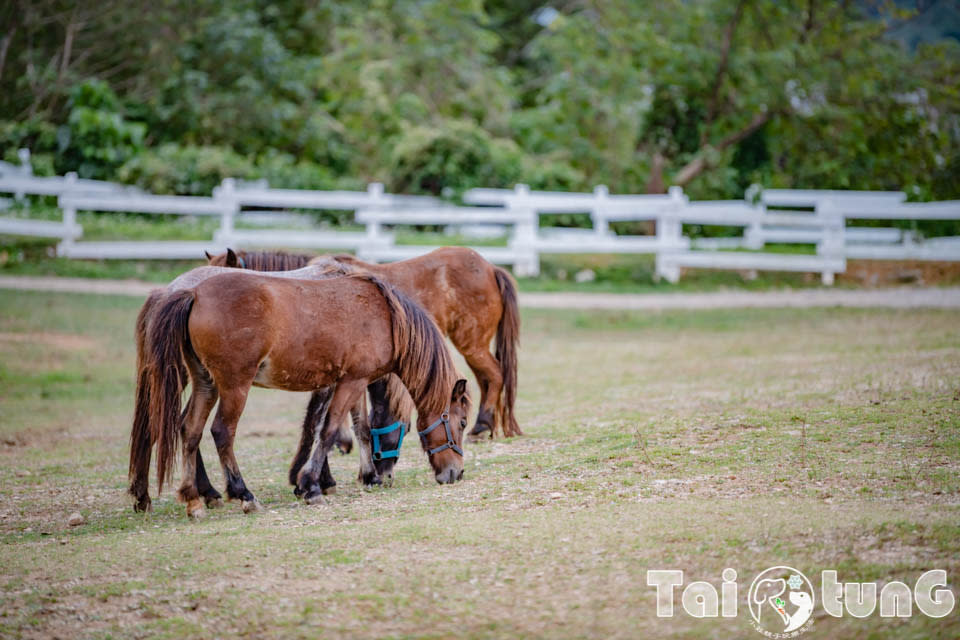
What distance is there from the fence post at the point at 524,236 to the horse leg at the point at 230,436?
1276 cm

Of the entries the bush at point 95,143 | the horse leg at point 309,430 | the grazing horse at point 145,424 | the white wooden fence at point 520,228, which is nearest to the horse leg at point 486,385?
the horse leg at point 309,430

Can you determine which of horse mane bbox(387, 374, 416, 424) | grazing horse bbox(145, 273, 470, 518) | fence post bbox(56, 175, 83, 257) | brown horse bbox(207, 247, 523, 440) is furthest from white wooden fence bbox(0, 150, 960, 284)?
grazing horse bbox(145, 273, 470, 518)

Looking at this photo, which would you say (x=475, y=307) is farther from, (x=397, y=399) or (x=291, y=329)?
(x=291, y=329)

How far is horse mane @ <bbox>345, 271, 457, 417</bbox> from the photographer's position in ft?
22.9

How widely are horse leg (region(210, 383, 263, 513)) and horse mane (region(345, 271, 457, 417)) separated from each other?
1187 millimetres

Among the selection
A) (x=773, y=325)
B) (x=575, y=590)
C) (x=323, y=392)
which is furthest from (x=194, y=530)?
(x=773, y=325)

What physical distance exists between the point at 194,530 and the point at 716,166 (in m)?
20.8

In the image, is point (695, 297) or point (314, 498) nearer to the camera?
point (314, 498)

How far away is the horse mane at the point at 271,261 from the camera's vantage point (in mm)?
8258

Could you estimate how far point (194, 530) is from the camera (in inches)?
236

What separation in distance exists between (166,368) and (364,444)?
5.90 ft

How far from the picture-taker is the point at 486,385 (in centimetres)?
906

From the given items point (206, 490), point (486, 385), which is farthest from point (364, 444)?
point (486, 385)

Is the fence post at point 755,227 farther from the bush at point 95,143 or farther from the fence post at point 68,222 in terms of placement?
the bush at point 95,143
